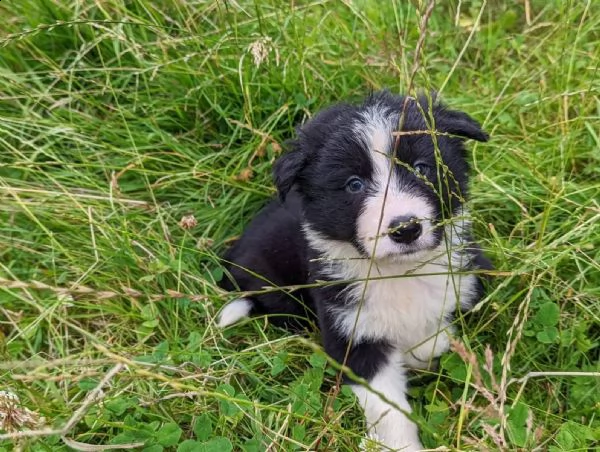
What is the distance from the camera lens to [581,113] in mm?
3387

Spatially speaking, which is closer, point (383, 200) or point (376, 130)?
point (383, 200)

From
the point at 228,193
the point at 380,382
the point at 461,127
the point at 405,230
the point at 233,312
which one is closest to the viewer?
the point at 405,230

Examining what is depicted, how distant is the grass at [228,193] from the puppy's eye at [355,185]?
0.57 meters

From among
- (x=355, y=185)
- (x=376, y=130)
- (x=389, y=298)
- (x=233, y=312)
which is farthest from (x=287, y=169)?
(x=233, y=312)

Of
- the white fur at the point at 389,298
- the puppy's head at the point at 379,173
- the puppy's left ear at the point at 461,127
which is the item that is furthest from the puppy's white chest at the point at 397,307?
the puppy's left ear at the point at 461,127

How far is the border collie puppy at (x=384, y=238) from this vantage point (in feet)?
8.13

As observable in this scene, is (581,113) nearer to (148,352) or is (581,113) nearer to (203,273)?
(203,273)

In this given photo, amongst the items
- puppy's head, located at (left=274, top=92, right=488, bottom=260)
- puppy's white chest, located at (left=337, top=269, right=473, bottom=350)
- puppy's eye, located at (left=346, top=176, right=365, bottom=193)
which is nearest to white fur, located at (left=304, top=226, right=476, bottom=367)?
puppy's white chest, located at (left=337, top=269, right=473, bottom=350)

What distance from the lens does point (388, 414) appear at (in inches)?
105

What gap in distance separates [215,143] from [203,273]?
0.78m

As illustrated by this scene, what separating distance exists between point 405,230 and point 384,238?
0.10 meters

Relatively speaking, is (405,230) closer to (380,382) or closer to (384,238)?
(384,238)

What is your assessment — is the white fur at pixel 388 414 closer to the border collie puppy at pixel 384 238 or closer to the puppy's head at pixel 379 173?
the border collie puppy at pixel 384 238

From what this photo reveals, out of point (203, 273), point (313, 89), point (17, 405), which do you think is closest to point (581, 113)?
point (313, 89)
